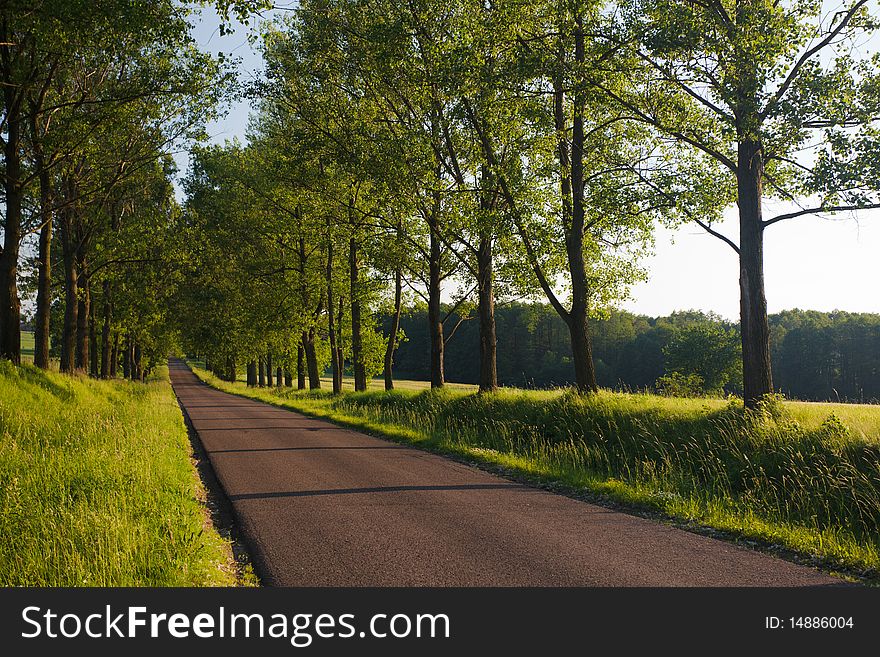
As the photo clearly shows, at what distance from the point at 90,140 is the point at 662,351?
6014cm

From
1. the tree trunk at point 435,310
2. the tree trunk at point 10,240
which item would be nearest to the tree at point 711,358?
the tree trunk at point 435,310

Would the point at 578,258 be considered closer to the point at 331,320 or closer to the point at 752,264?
the point at 752,264

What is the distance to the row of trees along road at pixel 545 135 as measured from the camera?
1166 cm

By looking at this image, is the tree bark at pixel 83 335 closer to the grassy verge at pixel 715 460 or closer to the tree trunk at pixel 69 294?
the tree trunk at pixel 69 294

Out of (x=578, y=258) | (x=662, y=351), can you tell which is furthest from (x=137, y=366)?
(x=662, y=351)

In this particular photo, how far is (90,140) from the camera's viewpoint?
20.7 metres

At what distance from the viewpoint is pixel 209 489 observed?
32.9 ft

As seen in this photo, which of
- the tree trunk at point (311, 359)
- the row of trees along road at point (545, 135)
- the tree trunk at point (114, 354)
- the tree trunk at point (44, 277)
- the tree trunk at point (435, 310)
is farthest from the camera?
the tree trunk at point (114, 354)

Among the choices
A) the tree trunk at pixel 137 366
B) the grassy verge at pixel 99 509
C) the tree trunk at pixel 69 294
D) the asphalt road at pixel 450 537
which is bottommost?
the asphalt road at pixel 450 537

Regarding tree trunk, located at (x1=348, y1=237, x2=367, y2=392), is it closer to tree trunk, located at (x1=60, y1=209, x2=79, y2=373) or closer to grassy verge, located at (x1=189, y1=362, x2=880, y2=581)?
tree trunk, located at (x1=60, y1=209, x2=79, y2=373)

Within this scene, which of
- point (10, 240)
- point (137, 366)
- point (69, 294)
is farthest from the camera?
point (137, 366)

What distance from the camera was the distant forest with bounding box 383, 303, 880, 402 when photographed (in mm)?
70500

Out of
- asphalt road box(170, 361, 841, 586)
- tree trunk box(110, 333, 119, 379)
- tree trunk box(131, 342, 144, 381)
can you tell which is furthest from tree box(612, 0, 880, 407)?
tree trunk box(131, 342, 144, 381)

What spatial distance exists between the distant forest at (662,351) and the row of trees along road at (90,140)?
3908cm
